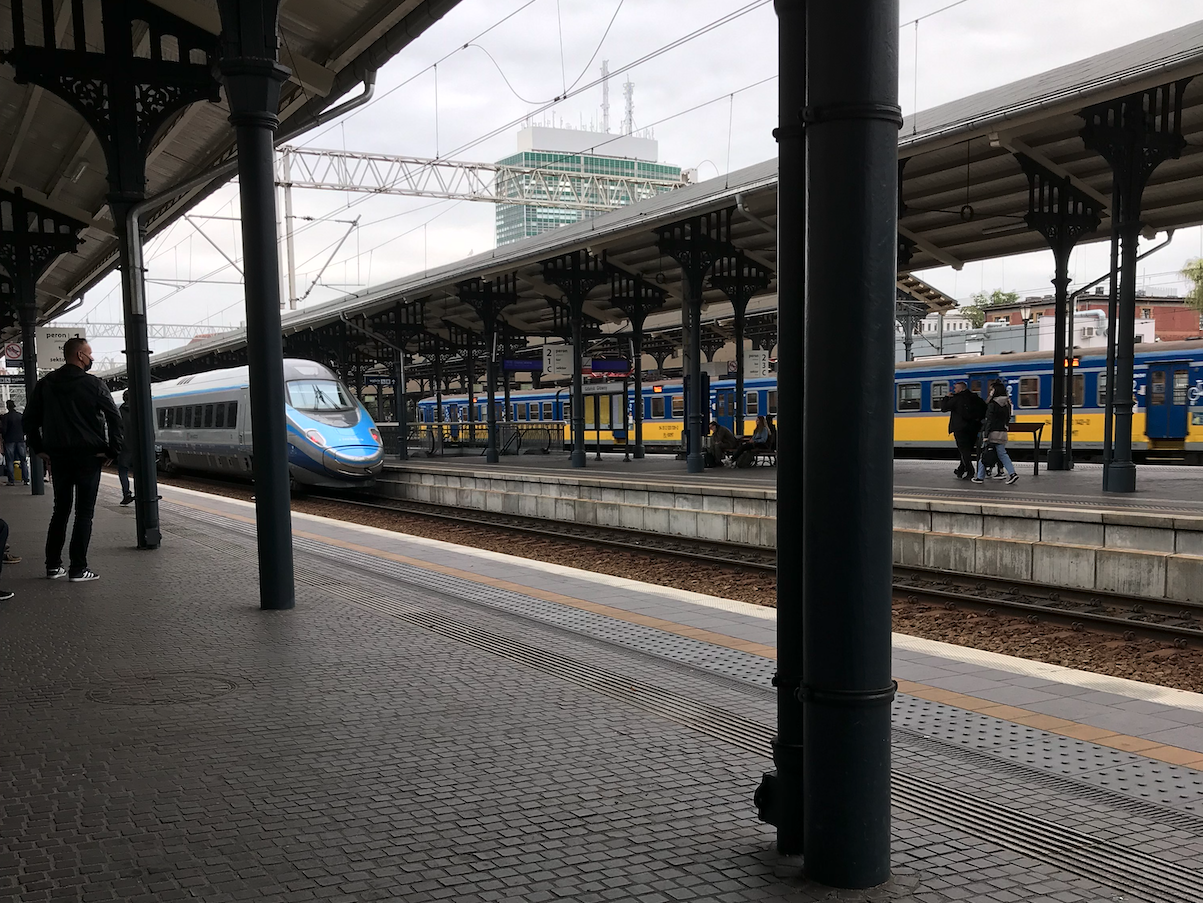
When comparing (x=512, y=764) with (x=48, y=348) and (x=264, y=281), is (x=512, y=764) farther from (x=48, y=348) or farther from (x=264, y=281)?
(x=48, y=348)

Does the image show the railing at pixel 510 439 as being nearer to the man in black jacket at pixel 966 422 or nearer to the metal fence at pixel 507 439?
the metal fence at pixel 507 439

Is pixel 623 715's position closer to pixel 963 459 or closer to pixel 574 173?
pixel 963 459

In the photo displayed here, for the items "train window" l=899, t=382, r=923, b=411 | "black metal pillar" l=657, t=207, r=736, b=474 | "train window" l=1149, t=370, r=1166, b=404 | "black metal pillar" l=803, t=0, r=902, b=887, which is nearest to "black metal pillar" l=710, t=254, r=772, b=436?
"black metal pillar" l=657, t=207, r=736, b=474

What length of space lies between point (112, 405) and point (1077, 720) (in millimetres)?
7038

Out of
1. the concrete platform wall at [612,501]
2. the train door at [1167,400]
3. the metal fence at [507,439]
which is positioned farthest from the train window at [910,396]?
the metal fence at [507,439]

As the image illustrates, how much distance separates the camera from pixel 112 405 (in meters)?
7.96

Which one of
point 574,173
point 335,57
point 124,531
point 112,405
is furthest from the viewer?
point 574,173

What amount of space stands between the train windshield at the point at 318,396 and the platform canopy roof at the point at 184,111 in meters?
3.92

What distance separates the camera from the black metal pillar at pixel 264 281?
677cm

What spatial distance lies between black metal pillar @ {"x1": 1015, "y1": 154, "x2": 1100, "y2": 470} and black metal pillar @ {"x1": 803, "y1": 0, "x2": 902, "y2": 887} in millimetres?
13880

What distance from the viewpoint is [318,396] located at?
2042cm

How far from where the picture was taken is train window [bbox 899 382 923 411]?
26.4m

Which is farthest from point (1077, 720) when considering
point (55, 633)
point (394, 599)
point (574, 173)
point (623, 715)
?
point (574, 173)

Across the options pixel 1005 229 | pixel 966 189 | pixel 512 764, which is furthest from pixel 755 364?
pixel 512 764
